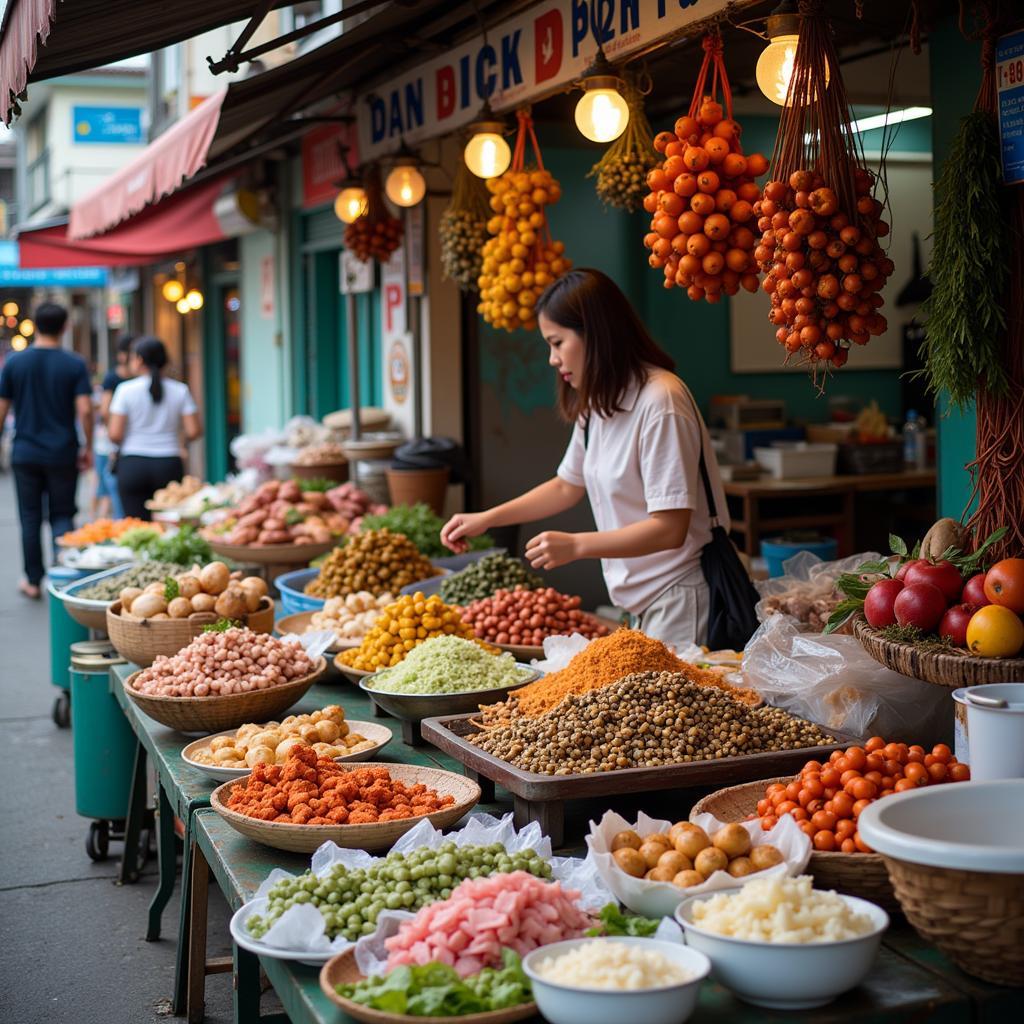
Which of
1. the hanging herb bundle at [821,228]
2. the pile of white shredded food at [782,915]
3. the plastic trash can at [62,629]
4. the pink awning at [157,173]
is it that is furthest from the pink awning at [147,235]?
the pile of white shredded food at [782,915]

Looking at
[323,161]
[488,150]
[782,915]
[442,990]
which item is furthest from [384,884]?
[323,161]

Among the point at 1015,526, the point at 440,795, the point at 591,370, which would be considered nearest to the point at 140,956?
the point at 440,795

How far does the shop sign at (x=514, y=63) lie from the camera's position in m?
4.79

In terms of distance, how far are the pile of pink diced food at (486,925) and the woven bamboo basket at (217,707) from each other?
1.65 metres

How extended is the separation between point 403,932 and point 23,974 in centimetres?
280

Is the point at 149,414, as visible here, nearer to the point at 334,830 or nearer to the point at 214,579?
the point at 214,579

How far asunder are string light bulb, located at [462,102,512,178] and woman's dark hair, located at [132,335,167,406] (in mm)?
5063

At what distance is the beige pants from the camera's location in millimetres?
4391

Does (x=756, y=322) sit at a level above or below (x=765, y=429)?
above

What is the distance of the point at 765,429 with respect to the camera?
30.5ft

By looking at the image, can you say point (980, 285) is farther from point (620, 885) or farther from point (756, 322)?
Answer: point (756, 322)

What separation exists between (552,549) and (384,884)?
172 centimetres

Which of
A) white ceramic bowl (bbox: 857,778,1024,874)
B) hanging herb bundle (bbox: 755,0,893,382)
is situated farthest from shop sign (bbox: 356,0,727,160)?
white ceramic bowl (bbox: 857,778,1024,874)

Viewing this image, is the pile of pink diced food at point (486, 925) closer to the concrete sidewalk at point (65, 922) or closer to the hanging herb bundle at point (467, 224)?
the concrete sidewalk at point (65, 922)
